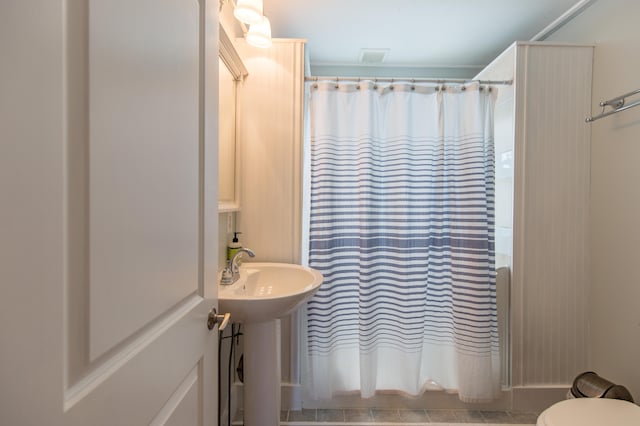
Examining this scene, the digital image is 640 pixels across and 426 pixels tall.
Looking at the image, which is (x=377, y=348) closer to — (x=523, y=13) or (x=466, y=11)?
(x=466, y=11)

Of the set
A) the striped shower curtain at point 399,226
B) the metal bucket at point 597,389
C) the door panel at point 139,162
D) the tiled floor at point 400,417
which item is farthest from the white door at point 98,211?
the metal bucket at point 597,389

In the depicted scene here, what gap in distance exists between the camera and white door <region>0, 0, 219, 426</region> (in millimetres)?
310

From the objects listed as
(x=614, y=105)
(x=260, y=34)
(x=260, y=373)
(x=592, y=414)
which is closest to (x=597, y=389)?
(x=592, y=414)

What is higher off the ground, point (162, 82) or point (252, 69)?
point (252, 69)

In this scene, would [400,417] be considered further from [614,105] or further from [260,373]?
[614,105]

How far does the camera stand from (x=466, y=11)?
1.72m

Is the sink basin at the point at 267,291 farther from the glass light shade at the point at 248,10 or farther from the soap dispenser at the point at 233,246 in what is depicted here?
the glass light shade at the point at 248,10

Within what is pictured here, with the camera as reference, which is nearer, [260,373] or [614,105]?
[260,373]

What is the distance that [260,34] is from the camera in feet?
4.77

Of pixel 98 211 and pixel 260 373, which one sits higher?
pixel 98 211

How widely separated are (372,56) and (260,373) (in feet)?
7.25

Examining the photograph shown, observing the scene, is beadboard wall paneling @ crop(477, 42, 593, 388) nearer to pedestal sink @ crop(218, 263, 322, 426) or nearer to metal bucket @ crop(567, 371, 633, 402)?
metal bucket @ crop(567, 371, 633, 402)

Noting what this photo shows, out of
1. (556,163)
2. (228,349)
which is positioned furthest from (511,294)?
(228,349)

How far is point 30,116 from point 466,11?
6.96 feet
